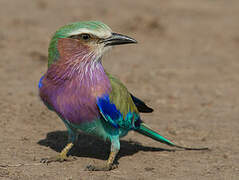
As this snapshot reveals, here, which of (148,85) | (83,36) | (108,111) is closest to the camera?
(83,36)

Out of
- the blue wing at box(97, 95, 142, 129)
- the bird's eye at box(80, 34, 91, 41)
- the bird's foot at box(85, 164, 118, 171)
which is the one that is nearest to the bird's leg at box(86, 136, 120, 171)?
the bird's foot at box(85, 164, 118, 171)

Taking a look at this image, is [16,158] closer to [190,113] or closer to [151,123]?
[151,123]

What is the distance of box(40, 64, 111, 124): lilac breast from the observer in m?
5.64

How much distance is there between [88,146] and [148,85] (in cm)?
306

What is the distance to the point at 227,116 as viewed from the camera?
8594mm

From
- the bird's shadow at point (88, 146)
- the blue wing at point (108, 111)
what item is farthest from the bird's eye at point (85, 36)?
the bird's shadow at point (88, 146)

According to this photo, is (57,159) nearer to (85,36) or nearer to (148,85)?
(85,36)

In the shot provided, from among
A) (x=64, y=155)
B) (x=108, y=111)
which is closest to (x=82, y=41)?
(x=108, y=111)

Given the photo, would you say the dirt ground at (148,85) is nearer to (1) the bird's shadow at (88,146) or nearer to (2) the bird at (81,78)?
(1) the bird's shadow at (88,146)

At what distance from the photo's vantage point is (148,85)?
9.76m

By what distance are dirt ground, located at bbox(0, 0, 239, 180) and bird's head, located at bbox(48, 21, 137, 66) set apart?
134cm

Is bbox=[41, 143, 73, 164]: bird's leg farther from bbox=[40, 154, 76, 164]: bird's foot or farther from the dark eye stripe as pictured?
the dark eye stripe

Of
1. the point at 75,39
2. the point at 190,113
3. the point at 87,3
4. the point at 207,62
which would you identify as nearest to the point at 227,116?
the point at 190,113

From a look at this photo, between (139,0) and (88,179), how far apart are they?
10.5 m
